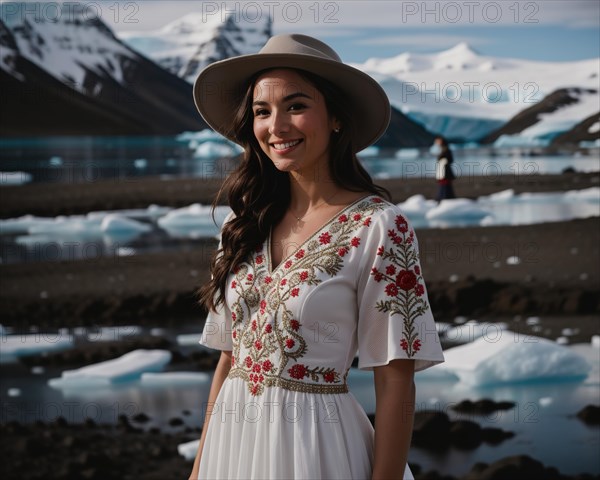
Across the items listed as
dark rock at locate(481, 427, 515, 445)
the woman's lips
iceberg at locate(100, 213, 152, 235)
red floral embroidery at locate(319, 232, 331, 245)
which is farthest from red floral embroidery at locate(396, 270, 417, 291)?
iceberg at locate(100, 213, 152, 235)

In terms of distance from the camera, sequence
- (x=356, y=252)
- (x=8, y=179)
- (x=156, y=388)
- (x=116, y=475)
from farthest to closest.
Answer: (x=8, y=179) → (x=156, y=388) → (x=116, y=475) → (x=356, y=252)

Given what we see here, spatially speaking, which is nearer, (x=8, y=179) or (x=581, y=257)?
(x=581, y=257)

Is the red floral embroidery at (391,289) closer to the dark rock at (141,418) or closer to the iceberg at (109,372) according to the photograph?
the dark rock at (141,418)

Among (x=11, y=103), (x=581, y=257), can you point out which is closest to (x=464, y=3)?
(x=581, y=257)

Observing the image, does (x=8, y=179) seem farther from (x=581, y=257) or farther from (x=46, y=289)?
(x=581, y=257)

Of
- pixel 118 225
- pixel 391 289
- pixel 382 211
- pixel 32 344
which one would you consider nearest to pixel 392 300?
pixel 391 289

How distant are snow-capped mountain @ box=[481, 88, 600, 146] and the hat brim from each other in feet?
8.13

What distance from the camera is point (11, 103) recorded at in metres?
3.87

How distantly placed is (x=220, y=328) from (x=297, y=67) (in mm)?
384

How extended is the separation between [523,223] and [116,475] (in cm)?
198

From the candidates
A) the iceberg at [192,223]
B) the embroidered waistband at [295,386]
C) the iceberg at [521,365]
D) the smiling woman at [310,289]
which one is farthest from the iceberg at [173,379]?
the embroidered waistband at [295,386]

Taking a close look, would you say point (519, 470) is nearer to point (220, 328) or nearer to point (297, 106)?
point (220, 328)

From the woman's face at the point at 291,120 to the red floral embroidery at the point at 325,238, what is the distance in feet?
0.32

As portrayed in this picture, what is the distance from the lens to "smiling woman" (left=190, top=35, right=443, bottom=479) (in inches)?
43.6
